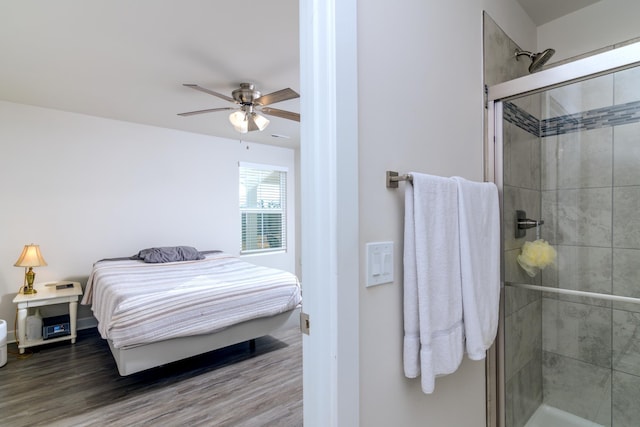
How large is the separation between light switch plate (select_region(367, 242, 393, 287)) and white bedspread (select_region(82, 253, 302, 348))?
1.93 meters

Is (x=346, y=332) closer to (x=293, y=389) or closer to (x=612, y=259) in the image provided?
(x=612, y=259)

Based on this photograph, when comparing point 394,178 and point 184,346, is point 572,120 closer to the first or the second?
point 394,178

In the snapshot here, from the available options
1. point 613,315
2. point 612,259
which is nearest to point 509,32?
point 612,259

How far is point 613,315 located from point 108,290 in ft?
10.9

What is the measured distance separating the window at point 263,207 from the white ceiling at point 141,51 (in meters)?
1.89

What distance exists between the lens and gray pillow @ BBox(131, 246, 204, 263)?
145 inches

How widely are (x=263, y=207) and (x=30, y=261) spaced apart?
9.80 feet

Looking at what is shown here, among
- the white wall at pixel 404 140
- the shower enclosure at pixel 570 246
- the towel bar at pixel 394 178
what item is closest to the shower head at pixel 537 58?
the shower enclosure at pixel 570 246

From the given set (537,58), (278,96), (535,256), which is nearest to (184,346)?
(278,96)

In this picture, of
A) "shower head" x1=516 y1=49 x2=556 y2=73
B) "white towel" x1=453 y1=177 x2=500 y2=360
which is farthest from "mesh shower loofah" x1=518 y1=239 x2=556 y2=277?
"shower head" x1=516 y1=49 x2=556 y2=73

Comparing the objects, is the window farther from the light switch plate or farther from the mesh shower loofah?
the light switch plate

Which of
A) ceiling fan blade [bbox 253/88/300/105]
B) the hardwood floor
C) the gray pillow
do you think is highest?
ceiling fan blade [bbox 253/88/300/105]

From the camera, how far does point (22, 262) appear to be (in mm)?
3016

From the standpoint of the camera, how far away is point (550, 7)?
1.83m
